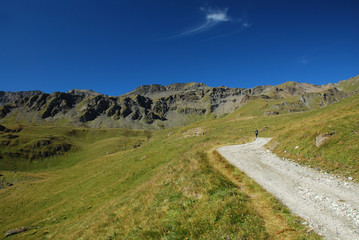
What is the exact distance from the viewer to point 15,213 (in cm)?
4066

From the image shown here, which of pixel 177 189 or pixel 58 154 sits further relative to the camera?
pixel 58 154

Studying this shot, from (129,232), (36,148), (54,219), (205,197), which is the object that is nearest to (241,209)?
(205,197)

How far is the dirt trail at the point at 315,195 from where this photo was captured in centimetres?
809

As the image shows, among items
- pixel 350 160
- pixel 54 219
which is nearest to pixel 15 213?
pixel 54 219

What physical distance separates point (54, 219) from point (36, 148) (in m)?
194

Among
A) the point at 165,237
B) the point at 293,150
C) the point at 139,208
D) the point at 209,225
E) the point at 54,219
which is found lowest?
the point at 54,219

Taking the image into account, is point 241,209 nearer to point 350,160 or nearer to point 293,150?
point 350,160

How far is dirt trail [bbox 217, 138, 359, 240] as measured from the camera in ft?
26.6

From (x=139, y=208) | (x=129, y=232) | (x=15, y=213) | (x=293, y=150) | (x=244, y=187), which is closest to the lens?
(x=129, y=232)

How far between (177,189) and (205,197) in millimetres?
3682

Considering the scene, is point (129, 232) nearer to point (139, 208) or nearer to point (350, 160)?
point (139, 208)

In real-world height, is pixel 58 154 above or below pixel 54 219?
below

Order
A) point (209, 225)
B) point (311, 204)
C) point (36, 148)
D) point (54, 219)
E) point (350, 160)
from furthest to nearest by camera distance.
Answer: point (36, 148), point (54, 219), point (350, 160), point (311, 204), point (209, 225)

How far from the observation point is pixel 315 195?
1122cm
